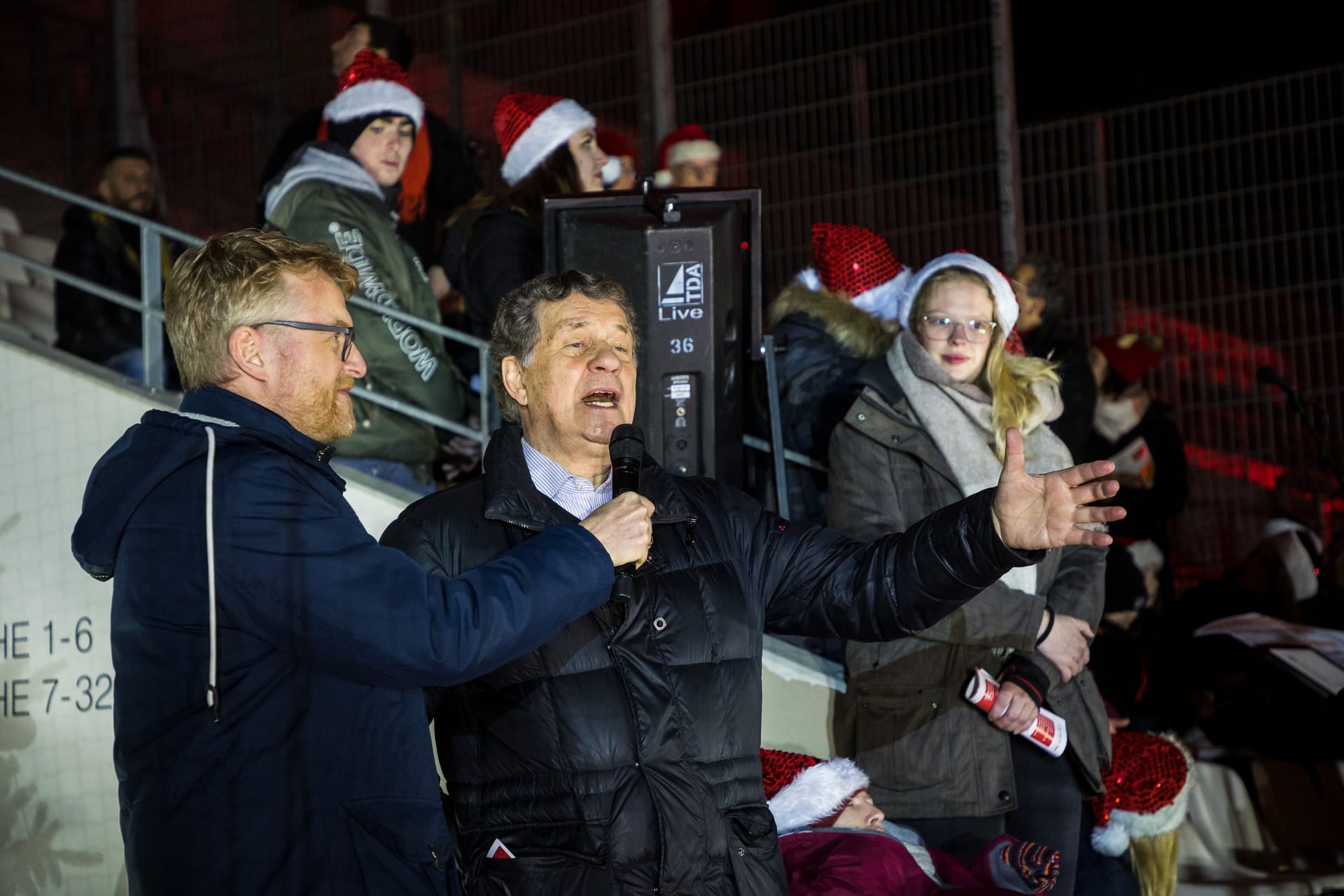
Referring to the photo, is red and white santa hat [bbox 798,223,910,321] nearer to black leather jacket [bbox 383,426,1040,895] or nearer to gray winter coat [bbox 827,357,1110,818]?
gray winter coat [bbox 827,357,1110,818]

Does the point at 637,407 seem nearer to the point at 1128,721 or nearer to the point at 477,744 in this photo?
the point at 477,744

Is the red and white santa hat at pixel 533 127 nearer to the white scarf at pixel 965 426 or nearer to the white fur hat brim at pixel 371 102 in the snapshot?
the white fur hat brim at pixel 371 102

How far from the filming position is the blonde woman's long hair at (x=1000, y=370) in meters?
3.83

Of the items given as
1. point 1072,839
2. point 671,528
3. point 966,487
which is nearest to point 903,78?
point 966,487

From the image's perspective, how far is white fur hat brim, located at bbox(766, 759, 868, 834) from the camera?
339 cm

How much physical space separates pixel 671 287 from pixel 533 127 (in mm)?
1146

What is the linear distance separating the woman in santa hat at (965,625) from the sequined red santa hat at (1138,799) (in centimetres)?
54

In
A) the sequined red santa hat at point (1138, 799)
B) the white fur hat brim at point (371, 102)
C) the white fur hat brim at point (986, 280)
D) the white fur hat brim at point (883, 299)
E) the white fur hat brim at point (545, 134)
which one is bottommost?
the sequined red santa hat at point (1138, 799)

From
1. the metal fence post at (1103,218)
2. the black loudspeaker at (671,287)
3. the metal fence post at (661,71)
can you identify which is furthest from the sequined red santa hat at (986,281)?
the metal fence post at (661,71)

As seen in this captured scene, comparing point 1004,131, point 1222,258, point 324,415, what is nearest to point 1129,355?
point 1222,258

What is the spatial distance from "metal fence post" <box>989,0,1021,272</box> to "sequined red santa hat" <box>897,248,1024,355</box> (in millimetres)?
2450

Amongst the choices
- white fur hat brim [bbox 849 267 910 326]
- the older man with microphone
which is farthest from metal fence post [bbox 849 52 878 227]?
the older man with microphone

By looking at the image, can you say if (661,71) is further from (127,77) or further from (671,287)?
(671,287)

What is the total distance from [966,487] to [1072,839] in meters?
0.89
